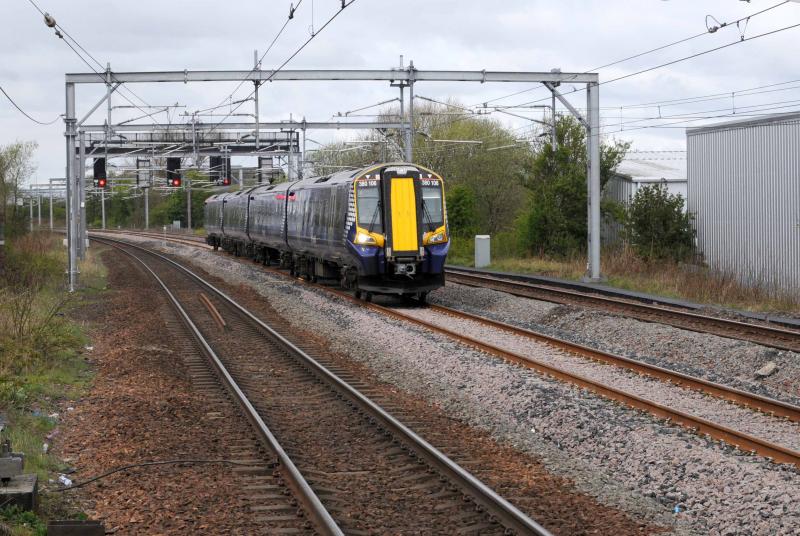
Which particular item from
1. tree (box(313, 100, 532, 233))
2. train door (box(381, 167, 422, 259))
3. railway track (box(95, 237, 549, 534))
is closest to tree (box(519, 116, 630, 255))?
tree (box(313, 100, 532, 233))

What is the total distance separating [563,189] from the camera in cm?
3391

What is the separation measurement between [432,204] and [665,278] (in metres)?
7.52

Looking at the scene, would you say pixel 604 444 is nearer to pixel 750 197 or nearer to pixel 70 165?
pixel 750 197

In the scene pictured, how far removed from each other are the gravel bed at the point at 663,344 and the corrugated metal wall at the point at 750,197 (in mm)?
6407

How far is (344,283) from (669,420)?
15.2 metres

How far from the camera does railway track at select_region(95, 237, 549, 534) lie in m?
7.20

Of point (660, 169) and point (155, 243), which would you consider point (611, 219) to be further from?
point (155, 243)

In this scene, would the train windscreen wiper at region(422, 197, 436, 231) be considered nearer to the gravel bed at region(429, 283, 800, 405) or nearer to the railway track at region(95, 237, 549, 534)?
the gravel bed at region(429, 283, 800, 405)

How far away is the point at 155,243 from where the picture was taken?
224 ft

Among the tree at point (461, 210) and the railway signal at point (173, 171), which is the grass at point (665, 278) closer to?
the tree at point (461, 210)

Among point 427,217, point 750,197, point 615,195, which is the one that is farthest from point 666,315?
point 615,195

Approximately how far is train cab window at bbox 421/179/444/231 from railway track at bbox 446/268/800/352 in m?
3.17

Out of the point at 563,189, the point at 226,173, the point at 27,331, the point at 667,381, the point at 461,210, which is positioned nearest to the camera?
the point at 667,381

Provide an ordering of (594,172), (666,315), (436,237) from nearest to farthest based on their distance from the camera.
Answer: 1. (666,315)
2. (436,237)
3. (594,172)
